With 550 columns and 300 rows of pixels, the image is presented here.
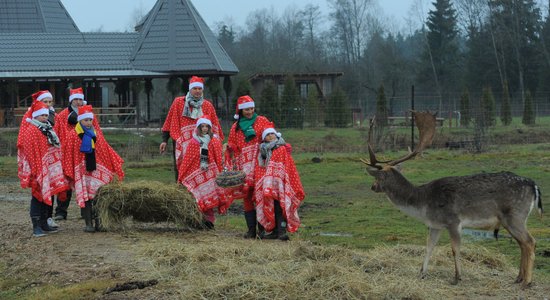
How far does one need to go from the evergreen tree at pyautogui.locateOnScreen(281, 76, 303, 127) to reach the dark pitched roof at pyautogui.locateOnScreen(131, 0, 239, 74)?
2.77m

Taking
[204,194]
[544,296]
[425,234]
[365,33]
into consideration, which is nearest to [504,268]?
[544,296]

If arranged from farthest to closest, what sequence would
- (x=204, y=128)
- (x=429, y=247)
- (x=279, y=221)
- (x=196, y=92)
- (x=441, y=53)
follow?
(x=441, y=53) → (x=196, y=92) → (x=204, y=128) → (x=279, y=221) → (x=429, y=247)

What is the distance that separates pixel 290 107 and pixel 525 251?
33.6 meters

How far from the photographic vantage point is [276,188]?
12102 millimetres

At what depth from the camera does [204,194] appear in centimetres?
1283

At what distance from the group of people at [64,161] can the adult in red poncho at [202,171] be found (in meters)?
1.10

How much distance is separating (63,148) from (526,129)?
28966 mm

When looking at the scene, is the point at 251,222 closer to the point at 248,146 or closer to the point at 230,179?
the point at 230,179

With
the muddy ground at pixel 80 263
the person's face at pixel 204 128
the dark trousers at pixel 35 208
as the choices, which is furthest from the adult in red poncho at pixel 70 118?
the person's face at pixel 204 128

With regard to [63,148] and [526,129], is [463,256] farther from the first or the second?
[526,129]

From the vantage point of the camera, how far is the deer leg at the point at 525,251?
8906 millimetres

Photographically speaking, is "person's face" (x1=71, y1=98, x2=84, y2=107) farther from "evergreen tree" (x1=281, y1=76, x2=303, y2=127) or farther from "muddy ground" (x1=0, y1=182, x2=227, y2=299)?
"evergreen tree" (x1=281, y1=76, x2=303, y2=127)

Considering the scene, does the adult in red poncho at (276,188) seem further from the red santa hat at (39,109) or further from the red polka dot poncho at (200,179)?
the red santa hat at (39,109)

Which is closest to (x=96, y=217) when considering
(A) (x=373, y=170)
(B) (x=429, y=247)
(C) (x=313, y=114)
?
(A) (x=373, y=170)
